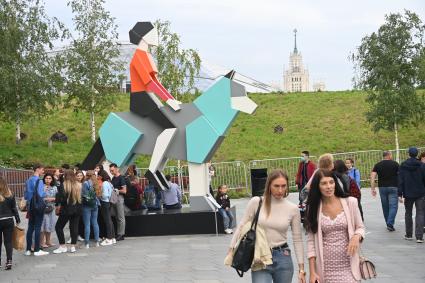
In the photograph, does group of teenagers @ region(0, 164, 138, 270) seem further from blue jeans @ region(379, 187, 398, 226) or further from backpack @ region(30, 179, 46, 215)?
blue jeans @ region(379, 187, 398, 226)

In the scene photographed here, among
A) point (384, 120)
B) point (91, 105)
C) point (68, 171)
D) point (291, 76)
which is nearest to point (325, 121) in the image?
point (384, 120)

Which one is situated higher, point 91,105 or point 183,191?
point 91,105

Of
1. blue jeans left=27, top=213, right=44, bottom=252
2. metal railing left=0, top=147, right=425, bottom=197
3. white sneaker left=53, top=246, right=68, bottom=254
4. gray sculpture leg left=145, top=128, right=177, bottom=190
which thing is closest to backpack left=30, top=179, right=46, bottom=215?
blue jeans left=27, top=213, right=44, bottom=252

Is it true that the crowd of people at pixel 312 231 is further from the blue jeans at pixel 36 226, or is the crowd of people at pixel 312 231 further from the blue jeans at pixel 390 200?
the blue jeans at pixel 390 200

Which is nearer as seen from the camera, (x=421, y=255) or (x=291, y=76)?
(x=421, y=255)

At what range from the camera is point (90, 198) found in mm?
12148

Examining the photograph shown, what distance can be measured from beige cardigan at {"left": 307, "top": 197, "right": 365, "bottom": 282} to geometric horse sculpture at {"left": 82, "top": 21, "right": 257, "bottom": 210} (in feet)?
26.1

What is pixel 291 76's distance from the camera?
16888 centimetres

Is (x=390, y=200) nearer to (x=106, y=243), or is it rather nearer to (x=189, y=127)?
(x=189, y=127)

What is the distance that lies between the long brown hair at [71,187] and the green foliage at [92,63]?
704 inches

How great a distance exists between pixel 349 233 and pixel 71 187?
756 cm

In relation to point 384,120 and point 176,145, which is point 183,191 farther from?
point 384,120

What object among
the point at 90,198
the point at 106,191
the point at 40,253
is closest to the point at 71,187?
the point at 90,198

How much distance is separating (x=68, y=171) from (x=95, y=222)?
1459 millimetres
